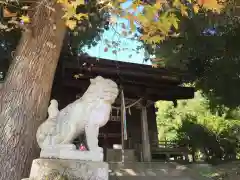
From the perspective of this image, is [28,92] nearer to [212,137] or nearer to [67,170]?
[67,170]

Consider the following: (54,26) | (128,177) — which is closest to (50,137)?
(54,26)

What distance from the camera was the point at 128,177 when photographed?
7.02 m

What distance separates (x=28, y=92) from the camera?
183 inches

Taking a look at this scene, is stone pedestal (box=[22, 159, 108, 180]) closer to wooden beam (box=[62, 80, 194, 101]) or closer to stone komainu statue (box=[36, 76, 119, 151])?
stone komainu statue (box=[36, 76, 119, 151])

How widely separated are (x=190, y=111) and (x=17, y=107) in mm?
18354

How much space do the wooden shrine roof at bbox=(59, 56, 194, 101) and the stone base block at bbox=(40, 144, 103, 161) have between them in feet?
16.3

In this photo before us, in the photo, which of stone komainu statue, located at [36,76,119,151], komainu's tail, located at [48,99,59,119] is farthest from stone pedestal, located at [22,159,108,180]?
komainu's tail, located at [48,99,59,119]

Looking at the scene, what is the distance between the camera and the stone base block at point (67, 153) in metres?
4.18

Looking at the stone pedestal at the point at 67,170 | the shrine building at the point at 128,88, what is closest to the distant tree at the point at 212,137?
the shrine building at the point at 128,88

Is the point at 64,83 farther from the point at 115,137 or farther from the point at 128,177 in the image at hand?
the point at 128,177

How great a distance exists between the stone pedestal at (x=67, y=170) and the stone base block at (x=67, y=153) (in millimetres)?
87

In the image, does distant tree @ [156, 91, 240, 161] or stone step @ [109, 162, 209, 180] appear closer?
stone step @ [109, 162, 209, 180]

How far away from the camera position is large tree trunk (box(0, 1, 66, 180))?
429 cm

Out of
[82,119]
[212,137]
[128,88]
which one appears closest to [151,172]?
[128,88]
